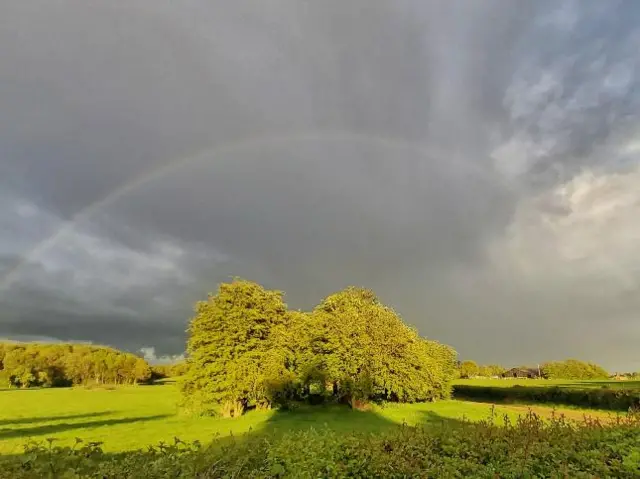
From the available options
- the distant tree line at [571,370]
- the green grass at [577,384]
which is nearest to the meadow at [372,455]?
the green grass at [577,384]

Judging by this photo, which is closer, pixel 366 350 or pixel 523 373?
pixel 366 350

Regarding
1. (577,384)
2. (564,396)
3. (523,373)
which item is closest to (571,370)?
(523,373)

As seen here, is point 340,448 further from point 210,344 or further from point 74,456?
point 210,344

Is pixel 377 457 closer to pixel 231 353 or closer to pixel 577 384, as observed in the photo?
pixel 231 353

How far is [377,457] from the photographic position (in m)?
7.25

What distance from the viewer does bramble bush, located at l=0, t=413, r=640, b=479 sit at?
5918 mm

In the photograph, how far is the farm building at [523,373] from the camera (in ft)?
563

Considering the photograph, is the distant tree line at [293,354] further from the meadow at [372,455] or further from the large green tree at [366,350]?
the meadow at [372,455]

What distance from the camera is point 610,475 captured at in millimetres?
8047

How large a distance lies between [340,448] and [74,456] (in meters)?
3.97

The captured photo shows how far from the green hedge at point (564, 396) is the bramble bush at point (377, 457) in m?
32.2

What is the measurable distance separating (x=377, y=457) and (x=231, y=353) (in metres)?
30.9

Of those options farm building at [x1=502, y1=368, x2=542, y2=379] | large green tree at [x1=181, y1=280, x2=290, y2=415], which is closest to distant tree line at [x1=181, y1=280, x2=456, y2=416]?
large green tree at [x1=181, y1=280, x2=290, y2=415]

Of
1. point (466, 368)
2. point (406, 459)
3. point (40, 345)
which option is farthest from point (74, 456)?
point (40, 345)
